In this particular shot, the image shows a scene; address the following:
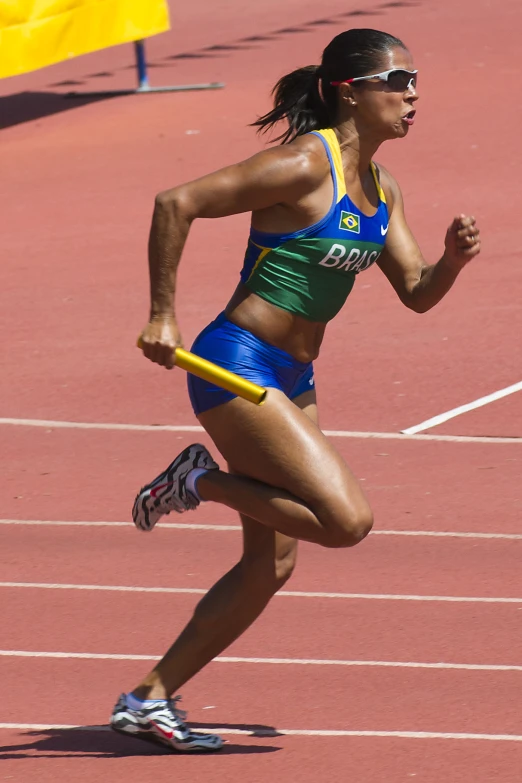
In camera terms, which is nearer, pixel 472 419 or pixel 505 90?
pixel 472 419

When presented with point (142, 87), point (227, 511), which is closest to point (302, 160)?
point (227, 511)

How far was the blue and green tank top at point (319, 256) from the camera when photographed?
502 centimetres

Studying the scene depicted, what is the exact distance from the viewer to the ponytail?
5.29 meters

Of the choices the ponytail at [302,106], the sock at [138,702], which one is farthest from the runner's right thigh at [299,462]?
the ponytail at [302,106]

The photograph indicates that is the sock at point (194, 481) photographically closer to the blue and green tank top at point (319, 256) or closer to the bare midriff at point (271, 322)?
the bare midriff at point (271, 322)

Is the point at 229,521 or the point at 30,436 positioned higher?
the point at 30,436

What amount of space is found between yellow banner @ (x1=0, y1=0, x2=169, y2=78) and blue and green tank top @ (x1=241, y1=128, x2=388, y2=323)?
12.1 m

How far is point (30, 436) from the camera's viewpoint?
9578 millimetres

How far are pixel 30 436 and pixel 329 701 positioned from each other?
172 inches

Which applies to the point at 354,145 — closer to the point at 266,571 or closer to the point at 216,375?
the point at 216,375

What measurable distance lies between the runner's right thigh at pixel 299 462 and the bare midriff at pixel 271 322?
19 centimetres

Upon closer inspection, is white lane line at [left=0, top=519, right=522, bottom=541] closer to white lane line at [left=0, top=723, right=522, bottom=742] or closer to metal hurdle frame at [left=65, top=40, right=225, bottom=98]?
white lane line at [left=0, top=723, right=522, bottom=742]

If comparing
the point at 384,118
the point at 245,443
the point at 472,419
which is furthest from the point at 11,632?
the point at 472,419

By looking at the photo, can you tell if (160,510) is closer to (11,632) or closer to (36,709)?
(36,709)
